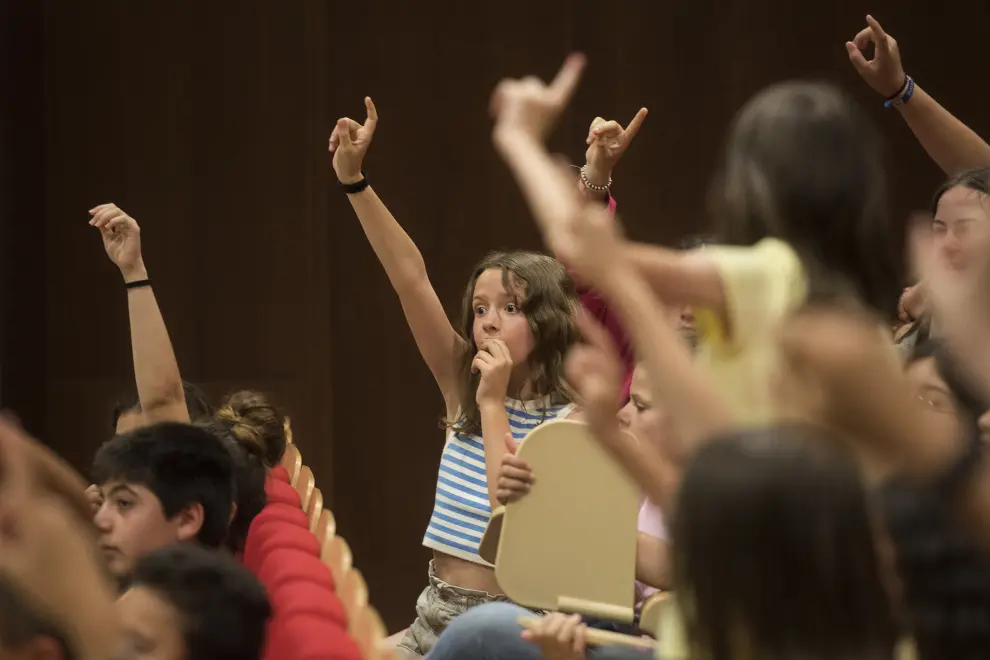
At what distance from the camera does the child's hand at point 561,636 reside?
131cm

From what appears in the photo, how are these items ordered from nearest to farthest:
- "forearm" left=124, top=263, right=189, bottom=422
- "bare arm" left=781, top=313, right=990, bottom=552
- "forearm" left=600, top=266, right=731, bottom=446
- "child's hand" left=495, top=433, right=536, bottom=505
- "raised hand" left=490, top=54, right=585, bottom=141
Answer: "bare arm" left=781, top=313, right=990, bottom=552, "forearm" left=600, top=266, right=731, bottom=446, "raised hand" left=490, top=54, right=585, bottom=141, "child's hand" left=495, top=433, right=536, bottom=505, "forearm" left=124, top=263, right=189, bottom=422

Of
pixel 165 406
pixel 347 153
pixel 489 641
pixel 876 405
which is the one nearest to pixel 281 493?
pixel 165 406

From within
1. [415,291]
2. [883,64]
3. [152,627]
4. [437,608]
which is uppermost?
[883,64]

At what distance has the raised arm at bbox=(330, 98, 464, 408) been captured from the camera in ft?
6.73

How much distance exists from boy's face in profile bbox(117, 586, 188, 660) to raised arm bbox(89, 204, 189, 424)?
2.71 ft

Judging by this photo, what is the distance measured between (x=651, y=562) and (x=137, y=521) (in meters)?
0.65

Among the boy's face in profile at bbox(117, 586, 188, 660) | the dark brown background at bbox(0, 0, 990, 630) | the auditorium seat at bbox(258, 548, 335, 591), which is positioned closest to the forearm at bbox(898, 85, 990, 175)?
the auditorium seat at bbox(258, 548, 335, 591)

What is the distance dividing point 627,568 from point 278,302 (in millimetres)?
2173

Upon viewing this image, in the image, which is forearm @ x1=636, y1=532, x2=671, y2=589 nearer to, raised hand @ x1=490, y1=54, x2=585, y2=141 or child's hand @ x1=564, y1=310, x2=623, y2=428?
child's hand @ x1=564, y1=310, x2=623, y2=428

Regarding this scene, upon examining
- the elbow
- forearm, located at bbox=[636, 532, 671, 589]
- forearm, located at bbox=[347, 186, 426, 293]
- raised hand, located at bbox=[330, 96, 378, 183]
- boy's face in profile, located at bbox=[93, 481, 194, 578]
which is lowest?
forearm, located at bbox=[636, 532, 671, 589]

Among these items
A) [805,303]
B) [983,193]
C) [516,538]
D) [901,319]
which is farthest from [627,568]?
[901,319]

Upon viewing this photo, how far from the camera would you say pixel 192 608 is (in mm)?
1169

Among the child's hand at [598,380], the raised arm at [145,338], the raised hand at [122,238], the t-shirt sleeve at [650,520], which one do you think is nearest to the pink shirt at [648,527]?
the t-shirt sleeve at [650,520]

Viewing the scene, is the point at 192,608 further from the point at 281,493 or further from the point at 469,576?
the point at 281,493
